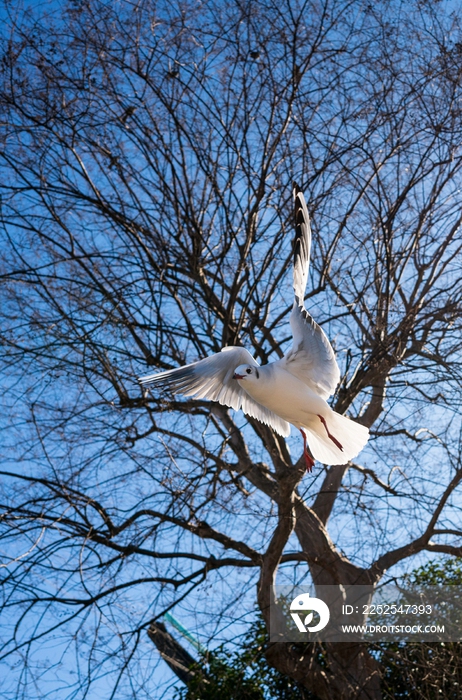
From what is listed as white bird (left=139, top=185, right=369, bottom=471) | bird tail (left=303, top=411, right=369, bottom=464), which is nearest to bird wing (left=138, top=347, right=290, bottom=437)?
white bird (left=139, top=185, right=369, bottom=471)

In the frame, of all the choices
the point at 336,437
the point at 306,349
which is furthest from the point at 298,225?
the point at 336,437

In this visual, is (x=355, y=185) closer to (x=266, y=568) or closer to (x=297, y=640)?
(x=266, y=568)

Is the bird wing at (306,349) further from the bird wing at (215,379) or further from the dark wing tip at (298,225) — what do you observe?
the bird wing at (215,379)

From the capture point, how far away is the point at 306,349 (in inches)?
180

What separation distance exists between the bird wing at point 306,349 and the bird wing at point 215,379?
0.82 feet

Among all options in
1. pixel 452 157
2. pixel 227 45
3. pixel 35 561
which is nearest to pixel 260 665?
pixel 35 561

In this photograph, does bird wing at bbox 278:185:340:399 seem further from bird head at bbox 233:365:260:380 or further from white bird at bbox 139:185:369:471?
bird head at bbox 233:365:260:380

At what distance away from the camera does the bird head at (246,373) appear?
4355 millimetres

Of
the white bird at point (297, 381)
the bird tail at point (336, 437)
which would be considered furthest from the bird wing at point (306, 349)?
the bird tail at point (336, 437)

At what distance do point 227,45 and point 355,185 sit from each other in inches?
53.3

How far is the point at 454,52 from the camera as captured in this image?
18.2 feet

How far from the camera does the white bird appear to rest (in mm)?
4449

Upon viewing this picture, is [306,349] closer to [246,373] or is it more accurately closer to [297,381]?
[297,381]

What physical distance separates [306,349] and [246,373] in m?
0.41
